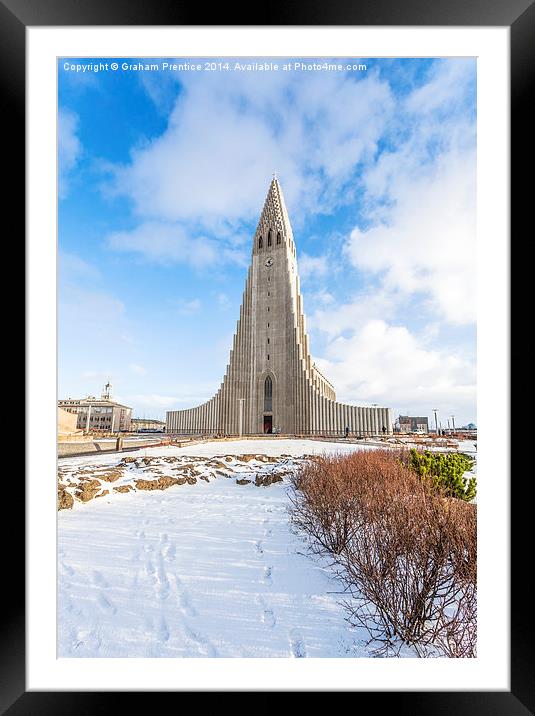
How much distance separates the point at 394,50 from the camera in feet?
7.86

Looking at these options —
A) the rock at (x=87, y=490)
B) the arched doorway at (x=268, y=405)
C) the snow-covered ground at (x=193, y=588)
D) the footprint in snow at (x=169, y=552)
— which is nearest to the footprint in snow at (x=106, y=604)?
the snow-covered ground at (x=193, y=588)

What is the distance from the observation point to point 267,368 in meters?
30.9

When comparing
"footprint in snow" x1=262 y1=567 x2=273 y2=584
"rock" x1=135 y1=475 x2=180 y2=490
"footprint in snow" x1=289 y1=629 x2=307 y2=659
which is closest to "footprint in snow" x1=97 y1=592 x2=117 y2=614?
"footprint in snow" x1=262 y1=567 x2=273 y2=584

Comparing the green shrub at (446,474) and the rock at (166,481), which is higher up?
the green shrub at (446,474)


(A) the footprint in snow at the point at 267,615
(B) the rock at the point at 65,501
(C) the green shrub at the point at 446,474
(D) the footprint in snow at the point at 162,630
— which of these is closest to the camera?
(D) the footprint in snow at the point at 162,630

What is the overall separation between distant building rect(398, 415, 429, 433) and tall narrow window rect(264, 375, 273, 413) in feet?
36.7

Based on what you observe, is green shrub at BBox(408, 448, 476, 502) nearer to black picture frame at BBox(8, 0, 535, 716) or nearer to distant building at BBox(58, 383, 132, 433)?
black picture frame at BBox(8, 0, 535, 716)

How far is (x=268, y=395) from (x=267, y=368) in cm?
246

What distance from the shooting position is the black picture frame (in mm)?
1868

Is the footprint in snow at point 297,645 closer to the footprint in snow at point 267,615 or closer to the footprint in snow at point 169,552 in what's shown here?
the footprint in snow at point 267,615

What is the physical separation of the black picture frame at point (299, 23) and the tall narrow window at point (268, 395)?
28.6 meters

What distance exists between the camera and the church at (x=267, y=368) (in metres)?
29.2
